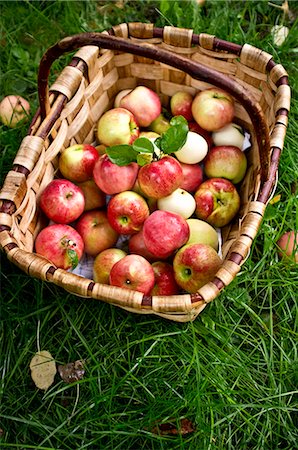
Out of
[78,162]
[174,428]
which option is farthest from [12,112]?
[174,428]

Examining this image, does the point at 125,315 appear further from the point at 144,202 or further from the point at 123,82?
the point at 123,82

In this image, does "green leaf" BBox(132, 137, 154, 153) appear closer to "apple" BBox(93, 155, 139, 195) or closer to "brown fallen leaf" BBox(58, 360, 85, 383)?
"apple" BBox(93, 155, 139, 195)

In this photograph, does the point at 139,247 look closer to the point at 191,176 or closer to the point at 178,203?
the point at 178,203

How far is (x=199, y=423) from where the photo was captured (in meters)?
1.38

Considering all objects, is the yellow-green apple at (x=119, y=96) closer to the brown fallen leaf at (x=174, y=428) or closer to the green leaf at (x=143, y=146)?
the green leaf at (x=143, y=146)

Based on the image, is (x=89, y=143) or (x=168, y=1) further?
(x=168, y=1)

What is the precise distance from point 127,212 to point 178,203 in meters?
0.16

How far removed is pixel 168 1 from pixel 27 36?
61 centimetres

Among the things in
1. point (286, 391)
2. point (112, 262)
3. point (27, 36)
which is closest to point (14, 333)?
point (112, 262)

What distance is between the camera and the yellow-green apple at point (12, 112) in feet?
6.34

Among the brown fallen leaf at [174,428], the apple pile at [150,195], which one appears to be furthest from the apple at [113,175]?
the brown fallen leaf at [174,428]

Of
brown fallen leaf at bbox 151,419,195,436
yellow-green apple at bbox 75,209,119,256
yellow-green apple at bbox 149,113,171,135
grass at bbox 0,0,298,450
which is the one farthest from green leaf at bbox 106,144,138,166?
brown fallen leaf at bbox 151,419,195,436

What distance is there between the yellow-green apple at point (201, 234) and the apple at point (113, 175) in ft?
0.72

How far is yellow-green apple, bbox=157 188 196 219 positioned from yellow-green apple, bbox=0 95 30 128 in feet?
2.33
